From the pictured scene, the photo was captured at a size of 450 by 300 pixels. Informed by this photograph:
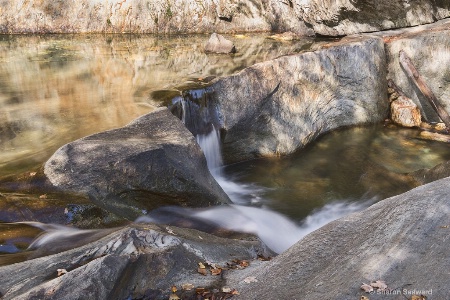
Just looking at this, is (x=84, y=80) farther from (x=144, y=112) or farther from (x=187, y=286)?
(x=187, y=286)

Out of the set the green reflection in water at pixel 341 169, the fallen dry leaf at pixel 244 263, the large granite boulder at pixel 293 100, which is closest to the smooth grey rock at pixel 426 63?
the large granite boulder at pixel 293 100

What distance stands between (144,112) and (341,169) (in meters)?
4.05

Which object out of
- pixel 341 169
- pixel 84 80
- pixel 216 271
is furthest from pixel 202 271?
pixel 84 80

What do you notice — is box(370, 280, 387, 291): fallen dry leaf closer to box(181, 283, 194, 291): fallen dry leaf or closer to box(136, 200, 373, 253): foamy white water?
box(181, 283, 194, 291): fallen dry leaf

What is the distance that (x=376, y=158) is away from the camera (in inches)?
360

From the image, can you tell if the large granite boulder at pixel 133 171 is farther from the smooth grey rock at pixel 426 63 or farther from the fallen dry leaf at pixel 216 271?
the smooth grey rock at pixel 426 63

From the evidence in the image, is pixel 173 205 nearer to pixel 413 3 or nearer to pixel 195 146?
pixel 195 146

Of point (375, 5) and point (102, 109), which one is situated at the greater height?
point (375, 5)

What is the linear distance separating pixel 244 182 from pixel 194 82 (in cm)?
252

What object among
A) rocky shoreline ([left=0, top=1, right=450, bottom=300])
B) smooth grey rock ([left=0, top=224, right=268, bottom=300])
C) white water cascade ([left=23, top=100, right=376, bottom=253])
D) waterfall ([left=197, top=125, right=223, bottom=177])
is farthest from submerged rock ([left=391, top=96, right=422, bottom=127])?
smooth grey rock ([left=0, top=224, right=268, bottom=300])

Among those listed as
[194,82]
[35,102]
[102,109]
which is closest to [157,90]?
[194,82]

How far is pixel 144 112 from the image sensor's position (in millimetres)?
7488

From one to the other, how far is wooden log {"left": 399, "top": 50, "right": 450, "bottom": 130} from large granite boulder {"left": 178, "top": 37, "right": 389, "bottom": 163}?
1.75 ft

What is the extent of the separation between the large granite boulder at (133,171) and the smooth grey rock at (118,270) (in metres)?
1.25
